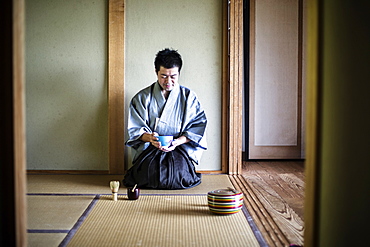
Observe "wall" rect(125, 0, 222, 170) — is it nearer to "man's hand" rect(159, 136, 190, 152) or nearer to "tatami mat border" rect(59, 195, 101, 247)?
"man's hand" rect(159, 136, 190, 152)

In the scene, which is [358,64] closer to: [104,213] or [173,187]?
[104,213]

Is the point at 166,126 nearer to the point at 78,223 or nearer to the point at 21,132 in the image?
the point at 78,223

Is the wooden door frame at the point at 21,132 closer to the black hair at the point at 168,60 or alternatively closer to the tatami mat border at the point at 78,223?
the tatami mat border at the point at 78,223

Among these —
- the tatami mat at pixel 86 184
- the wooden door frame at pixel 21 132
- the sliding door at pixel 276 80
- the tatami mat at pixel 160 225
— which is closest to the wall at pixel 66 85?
the tatami mat at pixel 86 184

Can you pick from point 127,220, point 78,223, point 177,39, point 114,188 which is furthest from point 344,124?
point 177,39

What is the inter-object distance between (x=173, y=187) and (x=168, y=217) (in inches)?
36.7

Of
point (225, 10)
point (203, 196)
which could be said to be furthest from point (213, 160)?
point (225, 10)

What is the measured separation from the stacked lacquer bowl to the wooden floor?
0.22m

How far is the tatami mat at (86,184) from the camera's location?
372 centimetres

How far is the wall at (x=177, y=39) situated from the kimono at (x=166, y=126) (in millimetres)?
365

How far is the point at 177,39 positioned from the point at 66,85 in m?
1.23

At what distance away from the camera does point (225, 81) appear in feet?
14.9

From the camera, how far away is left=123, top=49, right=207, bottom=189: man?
3920 mm

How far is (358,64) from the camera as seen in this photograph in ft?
5.30
